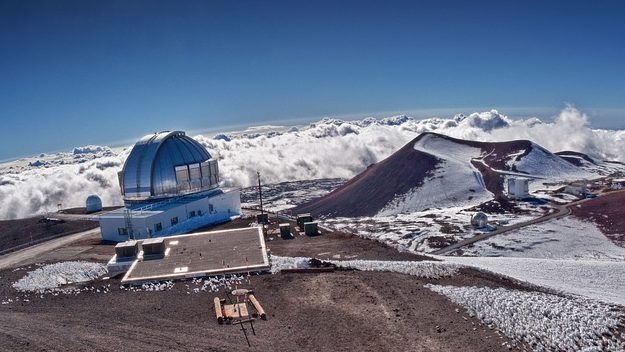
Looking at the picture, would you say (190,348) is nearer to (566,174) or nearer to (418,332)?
(418,332)

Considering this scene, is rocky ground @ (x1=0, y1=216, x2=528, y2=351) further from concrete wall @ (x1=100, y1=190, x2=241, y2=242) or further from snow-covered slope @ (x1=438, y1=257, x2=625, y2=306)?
concrete wall @ (x1=100, y1=190, x2=241, y2=242)

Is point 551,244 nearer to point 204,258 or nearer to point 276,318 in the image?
point 204,258

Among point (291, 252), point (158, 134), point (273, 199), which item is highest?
point (158, 134)

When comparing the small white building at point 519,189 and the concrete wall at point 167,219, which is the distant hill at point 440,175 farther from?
the concrete wall at point 167,219

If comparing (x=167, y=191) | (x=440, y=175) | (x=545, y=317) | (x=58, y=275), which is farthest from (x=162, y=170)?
(x=440, y=175)

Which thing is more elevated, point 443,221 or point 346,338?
point 346,338

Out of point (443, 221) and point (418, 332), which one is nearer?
point (418, 332)

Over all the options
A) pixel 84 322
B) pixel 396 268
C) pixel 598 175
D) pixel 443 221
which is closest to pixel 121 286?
pixel 84 322

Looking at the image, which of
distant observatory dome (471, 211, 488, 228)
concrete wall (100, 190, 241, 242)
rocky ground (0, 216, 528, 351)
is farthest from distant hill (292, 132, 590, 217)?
rocky ground (0, 216, 528, 351)
